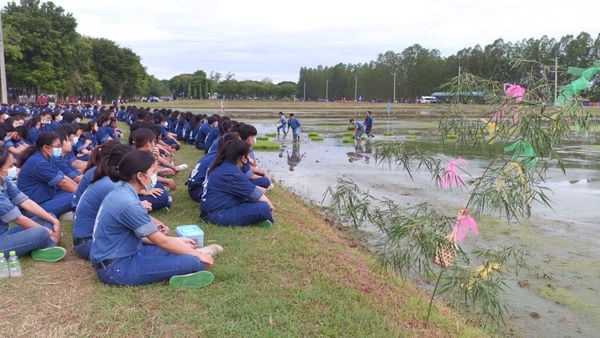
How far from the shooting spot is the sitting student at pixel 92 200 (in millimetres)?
4914

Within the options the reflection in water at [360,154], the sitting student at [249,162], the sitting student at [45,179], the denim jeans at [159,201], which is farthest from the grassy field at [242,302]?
the reflection in water at [360,154]

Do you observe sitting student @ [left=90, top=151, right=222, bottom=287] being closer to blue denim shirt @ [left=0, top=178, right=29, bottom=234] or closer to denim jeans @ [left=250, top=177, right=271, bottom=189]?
blue denim shirt @ [left=0, top=178, right=29, bottom=234]

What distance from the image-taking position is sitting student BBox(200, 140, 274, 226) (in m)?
6.33

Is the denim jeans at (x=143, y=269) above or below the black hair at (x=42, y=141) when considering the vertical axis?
below

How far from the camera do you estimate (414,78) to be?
313 feet

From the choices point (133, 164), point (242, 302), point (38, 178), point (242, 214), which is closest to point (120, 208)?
point (133, 164)

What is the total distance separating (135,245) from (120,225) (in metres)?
0.29

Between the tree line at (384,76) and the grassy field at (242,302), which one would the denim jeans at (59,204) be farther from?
the tree line at (384,76)

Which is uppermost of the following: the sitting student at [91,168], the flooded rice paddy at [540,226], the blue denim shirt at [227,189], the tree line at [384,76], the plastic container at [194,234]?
the tree line at [384,76]

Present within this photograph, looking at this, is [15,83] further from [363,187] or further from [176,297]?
[176,297]

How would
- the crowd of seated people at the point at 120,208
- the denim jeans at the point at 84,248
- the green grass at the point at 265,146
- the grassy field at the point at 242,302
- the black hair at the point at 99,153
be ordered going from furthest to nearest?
the green grass at the point at 265,146 < the black hair at the point at 99,153 < the denim jeans at the point at 84,248 < the crowd of seated people at the point at 120,208 < the grassy field at the point at 242,302

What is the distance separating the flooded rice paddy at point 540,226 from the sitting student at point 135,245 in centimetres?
273

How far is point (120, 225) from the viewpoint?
4250mm

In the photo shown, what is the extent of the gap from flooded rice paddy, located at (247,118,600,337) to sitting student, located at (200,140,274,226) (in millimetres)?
2391
